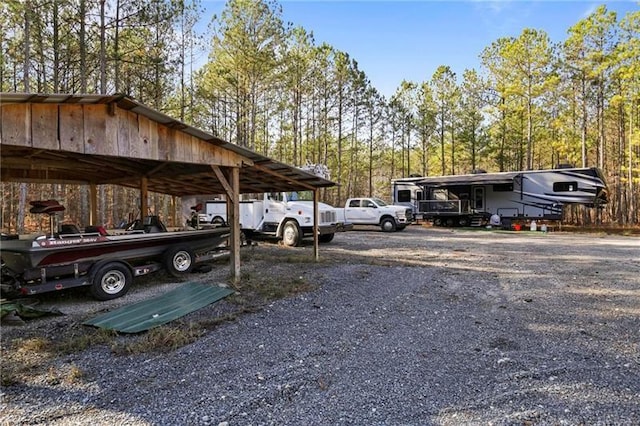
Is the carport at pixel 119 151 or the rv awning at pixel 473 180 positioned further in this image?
the rv awning at pixel 473 180

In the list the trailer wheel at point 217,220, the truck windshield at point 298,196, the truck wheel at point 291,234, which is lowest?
the truck wheel at point 291,234

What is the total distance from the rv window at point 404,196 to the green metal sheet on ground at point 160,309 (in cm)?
1781

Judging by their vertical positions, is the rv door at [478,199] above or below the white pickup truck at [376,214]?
above

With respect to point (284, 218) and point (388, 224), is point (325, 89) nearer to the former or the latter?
point (388, 224)

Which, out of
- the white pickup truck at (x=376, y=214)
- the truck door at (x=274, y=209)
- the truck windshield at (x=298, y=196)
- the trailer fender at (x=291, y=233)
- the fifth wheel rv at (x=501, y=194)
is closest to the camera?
the trailer fender at (x=291, y=233)

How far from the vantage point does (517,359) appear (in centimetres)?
372

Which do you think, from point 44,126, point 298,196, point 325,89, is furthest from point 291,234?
point 325,89

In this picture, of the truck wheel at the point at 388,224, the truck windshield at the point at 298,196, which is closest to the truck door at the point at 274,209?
the truck windshield at the point at 298,196

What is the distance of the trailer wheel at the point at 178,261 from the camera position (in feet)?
24.0

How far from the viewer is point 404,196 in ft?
74.9

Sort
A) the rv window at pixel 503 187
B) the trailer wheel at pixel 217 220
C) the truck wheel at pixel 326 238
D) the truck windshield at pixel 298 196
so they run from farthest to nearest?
the rv window at pixel 503 187 < the trailer wheel at pixel 217 220 < the truck wheel at pixel 326 238 < the truck windshield at pixel 298 196

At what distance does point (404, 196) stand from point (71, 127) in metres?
20.0

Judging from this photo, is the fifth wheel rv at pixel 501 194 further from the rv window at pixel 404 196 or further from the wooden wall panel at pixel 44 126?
the wooden wall panel at pixel 44 126

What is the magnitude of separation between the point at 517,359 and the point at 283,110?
2287 cm
